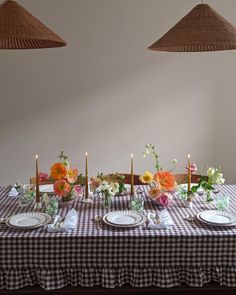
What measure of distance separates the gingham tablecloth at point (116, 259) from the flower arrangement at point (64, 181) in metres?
0.35

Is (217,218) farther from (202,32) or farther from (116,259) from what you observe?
(202,32)

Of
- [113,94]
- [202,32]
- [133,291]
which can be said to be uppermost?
[202,32]

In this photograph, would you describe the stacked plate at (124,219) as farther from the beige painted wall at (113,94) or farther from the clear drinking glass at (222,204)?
the beige painted wall at (113,94)

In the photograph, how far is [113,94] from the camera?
3348mm

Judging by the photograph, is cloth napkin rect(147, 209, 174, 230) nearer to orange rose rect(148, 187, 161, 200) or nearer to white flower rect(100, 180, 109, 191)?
orange rose rect(148, 187, 161, 200)

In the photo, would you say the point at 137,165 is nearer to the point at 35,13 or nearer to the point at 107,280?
the point at 35,13

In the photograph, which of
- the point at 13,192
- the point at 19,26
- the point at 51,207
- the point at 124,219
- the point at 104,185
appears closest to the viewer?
the point at 19,26

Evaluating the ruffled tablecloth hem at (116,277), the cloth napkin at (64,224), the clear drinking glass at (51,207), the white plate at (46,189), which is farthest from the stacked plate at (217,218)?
the white plate at (46,189)

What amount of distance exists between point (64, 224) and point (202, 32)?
1.03m

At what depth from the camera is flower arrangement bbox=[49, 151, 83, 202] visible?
79.0 inches

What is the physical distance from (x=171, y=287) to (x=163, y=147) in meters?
1.88

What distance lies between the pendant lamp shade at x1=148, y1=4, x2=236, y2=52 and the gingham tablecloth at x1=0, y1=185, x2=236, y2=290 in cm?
82

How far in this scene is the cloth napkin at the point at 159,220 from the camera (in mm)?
1747

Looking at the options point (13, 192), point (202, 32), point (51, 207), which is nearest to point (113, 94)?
point (13, 192)
